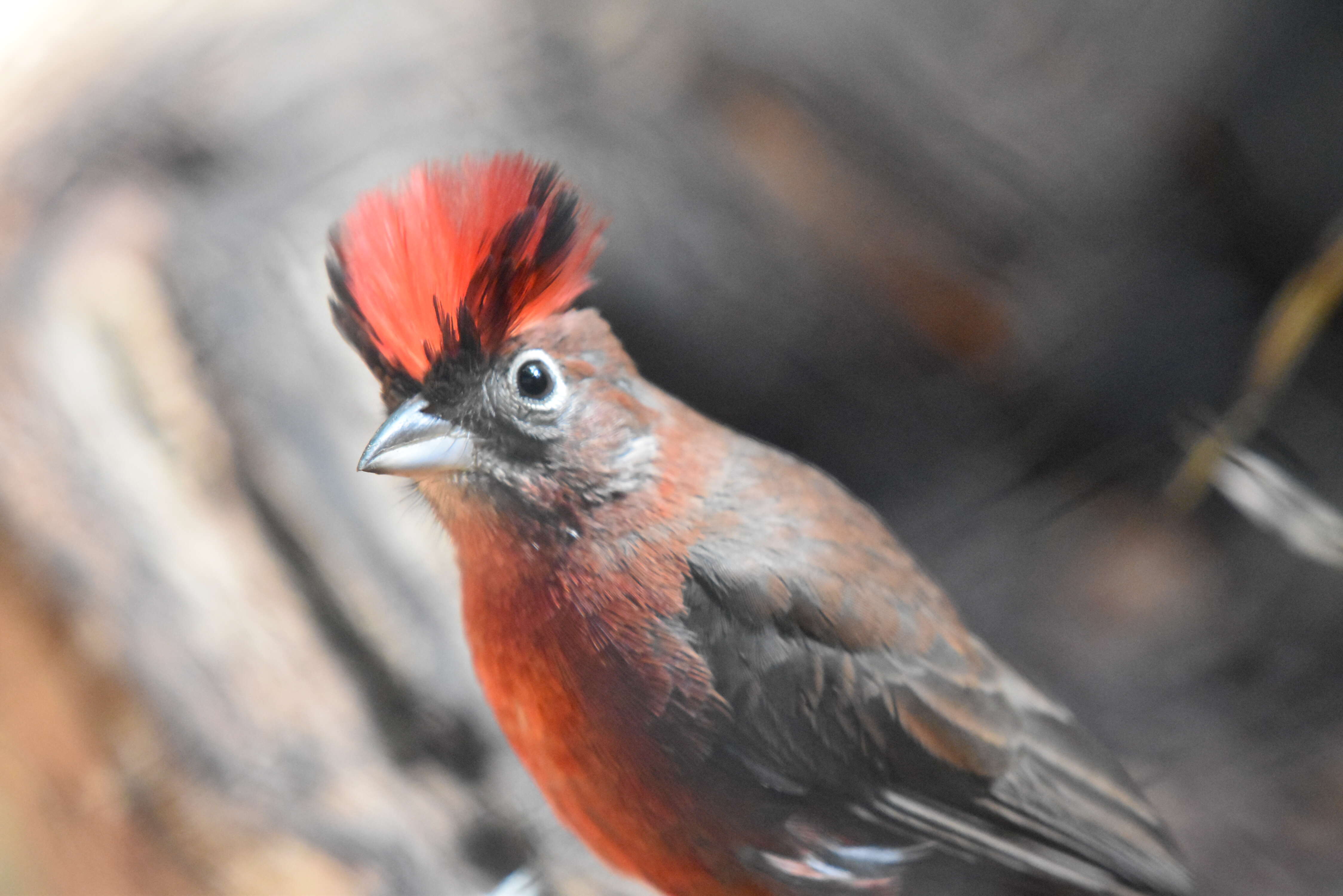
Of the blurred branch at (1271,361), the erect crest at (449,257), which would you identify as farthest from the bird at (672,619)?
the blurred branch at (1271,361)

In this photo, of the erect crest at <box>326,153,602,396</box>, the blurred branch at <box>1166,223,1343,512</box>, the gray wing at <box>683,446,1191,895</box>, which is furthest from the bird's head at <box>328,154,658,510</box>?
the blurred branch at <box>1166,223,1343,512</box>

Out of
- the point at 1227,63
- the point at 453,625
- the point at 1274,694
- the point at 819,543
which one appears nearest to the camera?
the point at 1227,63

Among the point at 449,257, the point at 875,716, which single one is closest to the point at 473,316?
the point at 449,257

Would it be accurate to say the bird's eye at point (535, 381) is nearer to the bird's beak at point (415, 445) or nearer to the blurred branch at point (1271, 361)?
the bird's beak at point (415, 445)

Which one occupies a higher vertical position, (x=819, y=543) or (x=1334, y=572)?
(x=819, y=543)

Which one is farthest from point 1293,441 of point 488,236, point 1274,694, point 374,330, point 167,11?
point 167,11

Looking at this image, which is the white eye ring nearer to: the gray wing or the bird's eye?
the bird's eye

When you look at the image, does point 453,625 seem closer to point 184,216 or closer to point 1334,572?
point 184,216
